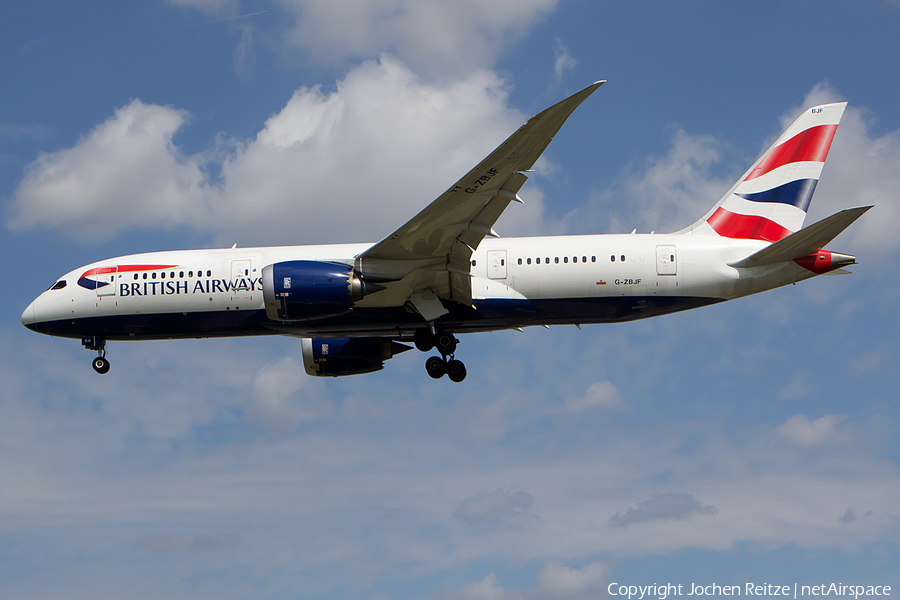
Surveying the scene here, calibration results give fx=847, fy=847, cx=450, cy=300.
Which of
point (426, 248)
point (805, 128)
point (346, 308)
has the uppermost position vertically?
point (805, 128)

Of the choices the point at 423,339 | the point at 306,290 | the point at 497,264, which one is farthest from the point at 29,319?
the point at 497,264

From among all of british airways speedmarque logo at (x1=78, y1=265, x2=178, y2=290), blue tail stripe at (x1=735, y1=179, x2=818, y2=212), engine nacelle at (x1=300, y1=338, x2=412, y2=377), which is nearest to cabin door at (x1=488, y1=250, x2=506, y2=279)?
engine nacelle at (x1=300, y1=338, x2=412, y2=377)

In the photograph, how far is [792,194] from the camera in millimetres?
23953

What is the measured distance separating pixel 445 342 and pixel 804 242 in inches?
362

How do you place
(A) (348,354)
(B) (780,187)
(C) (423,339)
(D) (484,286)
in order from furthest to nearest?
1. (A) (348,354)
2. (B) (780,187)
3. (C) (423,339)
4. (D) (484,286)

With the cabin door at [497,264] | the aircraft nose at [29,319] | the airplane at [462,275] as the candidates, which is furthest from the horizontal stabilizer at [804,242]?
the aircraft nose at [29,319]

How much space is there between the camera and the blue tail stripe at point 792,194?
23.9 m

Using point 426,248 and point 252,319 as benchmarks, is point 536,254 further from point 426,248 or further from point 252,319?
point 252,319

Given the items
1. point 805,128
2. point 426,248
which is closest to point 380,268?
point 426,248

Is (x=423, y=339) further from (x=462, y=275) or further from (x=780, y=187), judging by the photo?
(x=780, y=187)

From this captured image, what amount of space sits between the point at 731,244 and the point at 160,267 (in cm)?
1508

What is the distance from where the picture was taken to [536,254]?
71.1ft

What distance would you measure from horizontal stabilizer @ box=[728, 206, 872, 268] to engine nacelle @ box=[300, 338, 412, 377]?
34.2 ft

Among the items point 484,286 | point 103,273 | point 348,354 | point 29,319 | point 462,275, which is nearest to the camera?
point 462,275
